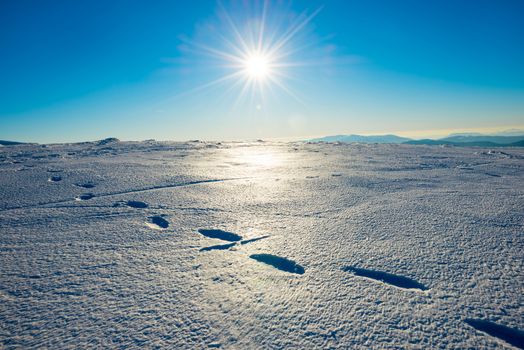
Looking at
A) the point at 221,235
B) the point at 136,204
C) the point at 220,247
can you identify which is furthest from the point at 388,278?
the point at 136,204

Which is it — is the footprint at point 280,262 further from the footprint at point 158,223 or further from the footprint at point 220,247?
the footprint at point 158,223

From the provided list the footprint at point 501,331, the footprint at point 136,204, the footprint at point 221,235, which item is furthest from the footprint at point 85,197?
the footprint at point 501,331

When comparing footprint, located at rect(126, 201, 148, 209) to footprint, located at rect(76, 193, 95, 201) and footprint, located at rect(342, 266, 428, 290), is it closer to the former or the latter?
footprint, located at rect(76, 193, 95, 201)

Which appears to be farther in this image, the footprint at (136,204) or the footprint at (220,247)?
the footprint at (136,204)

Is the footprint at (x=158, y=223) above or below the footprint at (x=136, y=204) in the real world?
below

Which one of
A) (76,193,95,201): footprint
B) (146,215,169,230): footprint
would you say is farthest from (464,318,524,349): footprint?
(76,193,95,201): footprint

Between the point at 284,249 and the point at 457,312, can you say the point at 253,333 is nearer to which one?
the point at 284,249

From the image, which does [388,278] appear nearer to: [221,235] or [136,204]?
[221,235]
